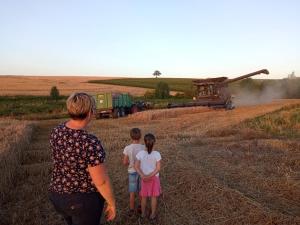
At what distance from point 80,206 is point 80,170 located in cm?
32

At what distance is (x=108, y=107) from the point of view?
3195 centimetres

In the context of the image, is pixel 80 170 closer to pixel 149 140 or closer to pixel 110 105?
pixel 149 140

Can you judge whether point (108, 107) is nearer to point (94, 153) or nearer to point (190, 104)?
point (190, 104)

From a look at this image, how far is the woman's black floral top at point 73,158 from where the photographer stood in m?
3.97

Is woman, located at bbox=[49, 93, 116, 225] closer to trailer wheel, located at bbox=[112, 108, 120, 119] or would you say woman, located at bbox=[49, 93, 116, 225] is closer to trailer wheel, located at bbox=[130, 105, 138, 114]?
trailer wheel, located at bbox=[112, 108, 120, 119]

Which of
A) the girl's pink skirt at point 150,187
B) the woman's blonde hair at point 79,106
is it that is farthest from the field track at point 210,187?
the woman's blonde hair at point 79,106

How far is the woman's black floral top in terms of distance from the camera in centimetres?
397

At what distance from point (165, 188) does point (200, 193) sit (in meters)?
0.80

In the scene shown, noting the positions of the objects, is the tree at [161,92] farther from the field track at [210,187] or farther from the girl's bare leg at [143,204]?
the girl's bare leg at [143,204]

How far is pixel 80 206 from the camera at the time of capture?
13.3ft

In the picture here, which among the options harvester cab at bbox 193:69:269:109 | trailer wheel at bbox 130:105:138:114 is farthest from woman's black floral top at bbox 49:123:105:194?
trailer wheel at bbox 130:105:138:114

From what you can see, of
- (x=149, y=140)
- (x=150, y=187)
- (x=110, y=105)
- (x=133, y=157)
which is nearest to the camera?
(x=149, y=140)

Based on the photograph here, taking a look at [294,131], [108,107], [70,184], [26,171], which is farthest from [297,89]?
[70,184]

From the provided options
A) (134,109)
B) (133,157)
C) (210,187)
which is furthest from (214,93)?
(133,157)
